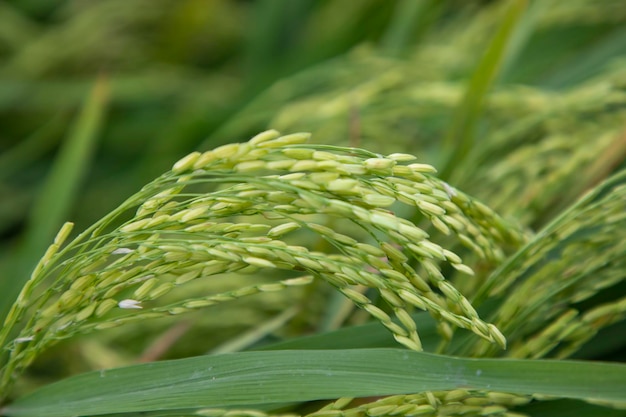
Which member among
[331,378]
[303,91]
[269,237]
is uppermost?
[303,91]

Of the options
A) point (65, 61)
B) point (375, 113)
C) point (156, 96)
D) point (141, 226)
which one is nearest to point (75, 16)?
point (65, 61)

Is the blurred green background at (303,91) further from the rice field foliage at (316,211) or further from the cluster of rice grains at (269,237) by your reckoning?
the cluster of rice grains at (269,237)

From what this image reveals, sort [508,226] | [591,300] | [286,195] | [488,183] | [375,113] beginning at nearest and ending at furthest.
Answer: [286,195] < [508,226] < [591,300] < [488,183] < [375,113]

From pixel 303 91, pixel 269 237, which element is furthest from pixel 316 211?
pixel 303 91

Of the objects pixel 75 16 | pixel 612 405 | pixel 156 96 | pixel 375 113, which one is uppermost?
pixel 75 16

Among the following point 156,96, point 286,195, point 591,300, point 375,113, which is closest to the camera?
point 286,195

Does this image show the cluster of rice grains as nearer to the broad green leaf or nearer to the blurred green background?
the broad green leaf

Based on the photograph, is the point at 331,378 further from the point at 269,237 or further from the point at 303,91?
the point at 303,91

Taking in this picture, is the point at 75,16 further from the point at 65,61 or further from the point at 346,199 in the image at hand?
the point at 346,199
